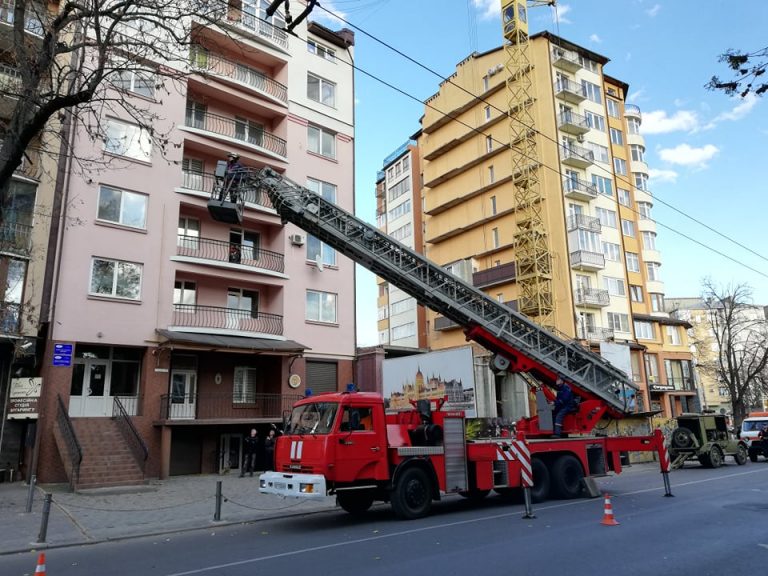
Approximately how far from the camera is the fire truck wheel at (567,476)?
46.1ft

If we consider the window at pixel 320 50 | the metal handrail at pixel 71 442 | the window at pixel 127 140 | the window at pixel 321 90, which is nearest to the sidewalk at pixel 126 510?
the metal handrail at pixel 71 442

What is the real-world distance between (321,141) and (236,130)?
4.23 metres

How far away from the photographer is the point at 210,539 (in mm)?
10492

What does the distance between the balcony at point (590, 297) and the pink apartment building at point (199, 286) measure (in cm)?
1915

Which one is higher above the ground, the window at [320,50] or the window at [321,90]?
the window at [320,50]

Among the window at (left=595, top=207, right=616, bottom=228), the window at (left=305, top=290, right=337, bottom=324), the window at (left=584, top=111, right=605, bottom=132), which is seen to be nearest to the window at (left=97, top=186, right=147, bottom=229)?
the window at (left=305, top=290, right=337, bottom=324)

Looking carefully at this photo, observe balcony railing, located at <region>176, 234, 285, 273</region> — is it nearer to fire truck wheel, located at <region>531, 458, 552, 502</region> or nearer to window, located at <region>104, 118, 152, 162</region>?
A: window, located at <region>104, 118, 152, 162</region>

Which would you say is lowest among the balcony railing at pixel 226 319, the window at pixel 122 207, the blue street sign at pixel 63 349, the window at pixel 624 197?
the blue street sign at pixel 63 349

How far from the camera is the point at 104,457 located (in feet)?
57.9

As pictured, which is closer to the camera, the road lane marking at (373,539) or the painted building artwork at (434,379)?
the road lane marking at (373,539)

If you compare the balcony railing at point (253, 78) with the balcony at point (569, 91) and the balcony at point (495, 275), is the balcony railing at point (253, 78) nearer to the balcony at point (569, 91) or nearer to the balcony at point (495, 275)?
the balcony at point (495, 275)

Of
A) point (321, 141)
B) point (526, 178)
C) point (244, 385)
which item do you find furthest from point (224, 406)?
point (526, 178)

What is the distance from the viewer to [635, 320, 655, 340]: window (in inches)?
1697

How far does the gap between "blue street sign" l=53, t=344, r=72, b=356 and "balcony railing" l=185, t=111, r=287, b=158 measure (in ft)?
34.3
